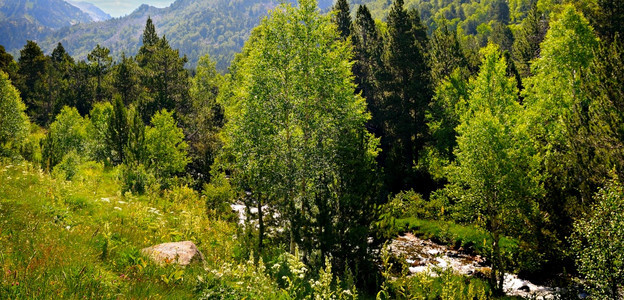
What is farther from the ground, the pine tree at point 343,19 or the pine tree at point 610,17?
the pine tree at point 343,19

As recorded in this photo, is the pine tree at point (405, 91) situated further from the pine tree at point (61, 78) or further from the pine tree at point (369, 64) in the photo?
the pine tree at point (61, 78)

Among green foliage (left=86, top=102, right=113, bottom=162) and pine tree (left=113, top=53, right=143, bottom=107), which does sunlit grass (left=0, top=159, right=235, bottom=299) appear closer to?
green foliage (left=86, top=102, right=113, bottom=162)

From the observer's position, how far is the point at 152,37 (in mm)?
70062

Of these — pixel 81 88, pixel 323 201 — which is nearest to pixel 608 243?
pixel 323 201

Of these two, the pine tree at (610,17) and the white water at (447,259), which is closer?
the white water at (447,259)

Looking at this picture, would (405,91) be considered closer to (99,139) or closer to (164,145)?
(164,145)

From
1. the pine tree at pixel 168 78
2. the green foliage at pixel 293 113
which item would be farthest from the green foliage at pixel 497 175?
the pine tree at pixel 168 78

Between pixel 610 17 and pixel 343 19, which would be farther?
pixel 343 19

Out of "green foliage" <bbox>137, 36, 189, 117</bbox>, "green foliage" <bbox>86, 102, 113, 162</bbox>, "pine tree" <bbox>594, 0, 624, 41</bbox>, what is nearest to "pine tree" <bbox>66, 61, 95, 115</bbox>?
"green foliage" <bbox>137, 36, 189, 117</bbox>

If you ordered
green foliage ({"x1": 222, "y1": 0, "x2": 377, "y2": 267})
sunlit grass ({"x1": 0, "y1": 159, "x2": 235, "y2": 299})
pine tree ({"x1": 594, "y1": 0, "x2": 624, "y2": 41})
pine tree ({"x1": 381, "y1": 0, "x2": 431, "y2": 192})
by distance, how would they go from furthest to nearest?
1. pine tree ({"x1": 381, "y1": 0, "x2": 431, "y2": 192})
2. pine tree ({"x1": 594, "y1": 0, "x2": 624, "y2": 41})
3. green foliage ({"x1": 222, "y1": 0, "x2": 377, "y2": 267})
4. sunlit grass ({"x1": 0, "y1": 159, "x2": 235, "y2": 299})

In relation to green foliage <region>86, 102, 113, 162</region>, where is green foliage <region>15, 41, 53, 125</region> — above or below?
above

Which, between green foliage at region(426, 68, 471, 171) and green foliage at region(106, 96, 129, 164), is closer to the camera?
green foliage at region(106, 96, 129, 164)

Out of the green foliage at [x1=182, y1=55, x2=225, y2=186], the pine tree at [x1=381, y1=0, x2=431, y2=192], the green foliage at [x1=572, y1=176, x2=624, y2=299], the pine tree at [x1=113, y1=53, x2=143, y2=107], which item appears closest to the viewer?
the green foliage at [x1=572, y1=176, x2=624, y2=299]

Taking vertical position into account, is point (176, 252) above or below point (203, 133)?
below
